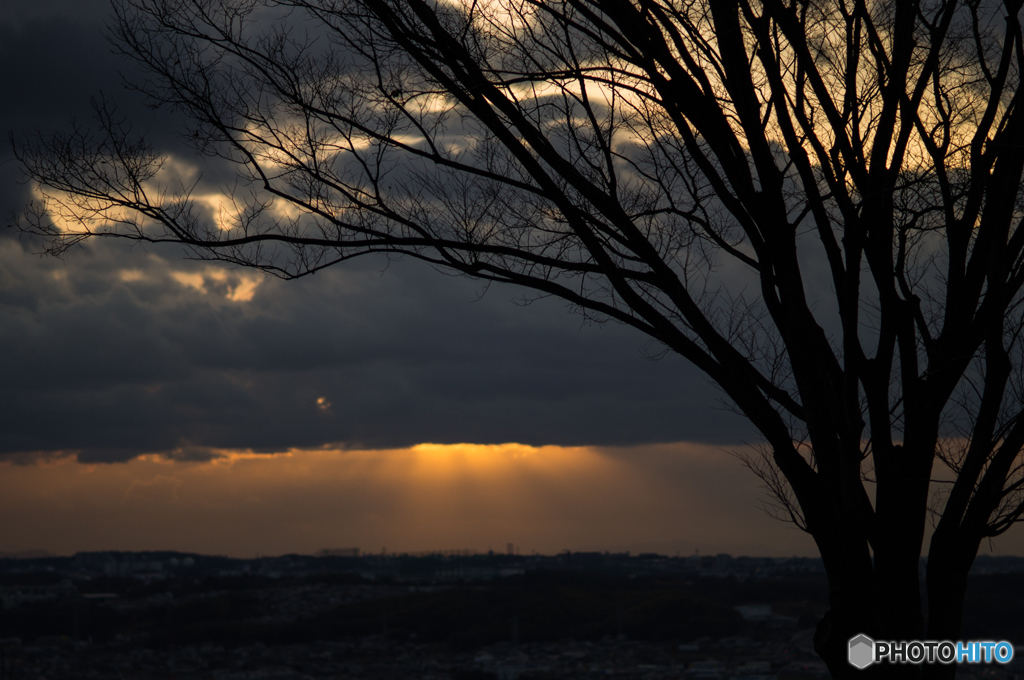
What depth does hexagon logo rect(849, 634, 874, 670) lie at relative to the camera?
3791 millimetres

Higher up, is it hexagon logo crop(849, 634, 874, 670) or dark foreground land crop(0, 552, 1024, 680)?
hexagon logo crop(849, 634, 874, 670)

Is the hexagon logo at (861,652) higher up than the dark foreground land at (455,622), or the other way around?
the hexagon logo at (861,652)

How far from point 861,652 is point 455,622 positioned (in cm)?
2912

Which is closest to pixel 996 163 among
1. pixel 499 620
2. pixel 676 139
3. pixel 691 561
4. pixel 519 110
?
pixel 676 139

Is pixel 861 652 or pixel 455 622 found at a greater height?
pixel 861 652

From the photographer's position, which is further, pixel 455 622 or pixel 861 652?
pixel 455 622

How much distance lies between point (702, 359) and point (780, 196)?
967 millimetres

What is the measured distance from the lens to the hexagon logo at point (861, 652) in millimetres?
3791

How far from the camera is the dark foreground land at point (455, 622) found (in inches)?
752

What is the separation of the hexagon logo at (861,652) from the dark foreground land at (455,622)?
636cm

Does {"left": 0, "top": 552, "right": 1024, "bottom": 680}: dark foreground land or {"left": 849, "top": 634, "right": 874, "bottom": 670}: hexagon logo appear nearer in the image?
{"left": 849, "top": 634, "right": 874, "bottom": 670}: hexagon logo

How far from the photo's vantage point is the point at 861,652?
12.5 ft

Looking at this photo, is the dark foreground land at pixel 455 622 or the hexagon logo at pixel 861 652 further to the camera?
the dark foreground land at pixel 455 622

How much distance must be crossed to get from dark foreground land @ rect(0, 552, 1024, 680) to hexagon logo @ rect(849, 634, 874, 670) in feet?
20.9
